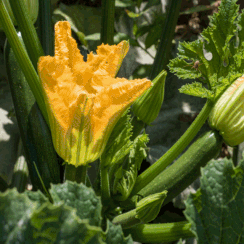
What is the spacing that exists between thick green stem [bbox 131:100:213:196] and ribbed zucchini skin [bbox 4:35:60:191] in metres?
0.30

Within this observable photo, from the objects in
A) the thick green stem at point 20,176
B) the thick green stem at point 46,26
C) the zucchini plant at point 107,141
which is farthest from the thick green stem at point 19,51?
the thick green stem at point 20,176

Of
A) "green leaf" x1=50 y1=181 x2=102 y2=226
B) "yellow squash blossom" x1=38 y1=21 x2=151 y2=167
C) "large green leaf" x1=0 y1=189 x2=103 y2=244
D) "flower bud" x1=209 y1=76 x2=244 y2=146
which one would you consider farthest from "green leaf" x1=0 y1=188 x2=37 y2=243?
"flower bud" x1=209 y1=76 x2=244 y2=146

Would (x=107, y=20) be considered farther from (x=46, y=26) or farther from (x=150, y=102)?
(x=150, y=102)

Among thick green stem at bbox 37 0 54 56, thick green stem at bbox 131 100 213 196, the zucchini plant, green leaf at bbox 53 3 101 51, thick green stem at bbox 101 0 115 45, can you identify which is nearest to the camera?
the zucchini plant

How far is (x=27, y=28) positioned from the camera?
1.09 m

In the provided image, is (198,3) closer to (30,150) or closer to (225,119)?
(225,119)

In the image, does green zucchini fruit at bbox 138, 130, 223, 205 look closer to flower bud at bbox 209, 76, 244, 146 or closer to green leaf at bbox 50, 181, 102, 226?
flower bud at bbox 209, 76, 244, 146

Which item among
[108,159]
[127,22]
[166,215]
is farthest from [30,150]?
[127,22]

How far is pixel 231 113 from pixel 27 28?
674 millimetres

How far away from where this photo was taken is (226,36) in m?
1.17

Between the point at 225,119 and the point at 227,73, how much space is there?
0.19 m

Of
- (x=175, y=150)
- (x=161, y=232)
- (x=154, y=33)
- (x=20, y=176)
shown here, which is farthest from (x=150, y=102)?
(x=154, y=33)

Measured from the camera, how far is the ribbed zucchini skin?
125 cm

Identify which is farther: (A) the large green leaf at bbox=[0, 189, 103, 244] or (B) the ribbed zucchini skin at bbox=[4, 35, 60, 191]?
(B) the ribbed zucchini skin at bbox=[4, 35, 60, 191]
